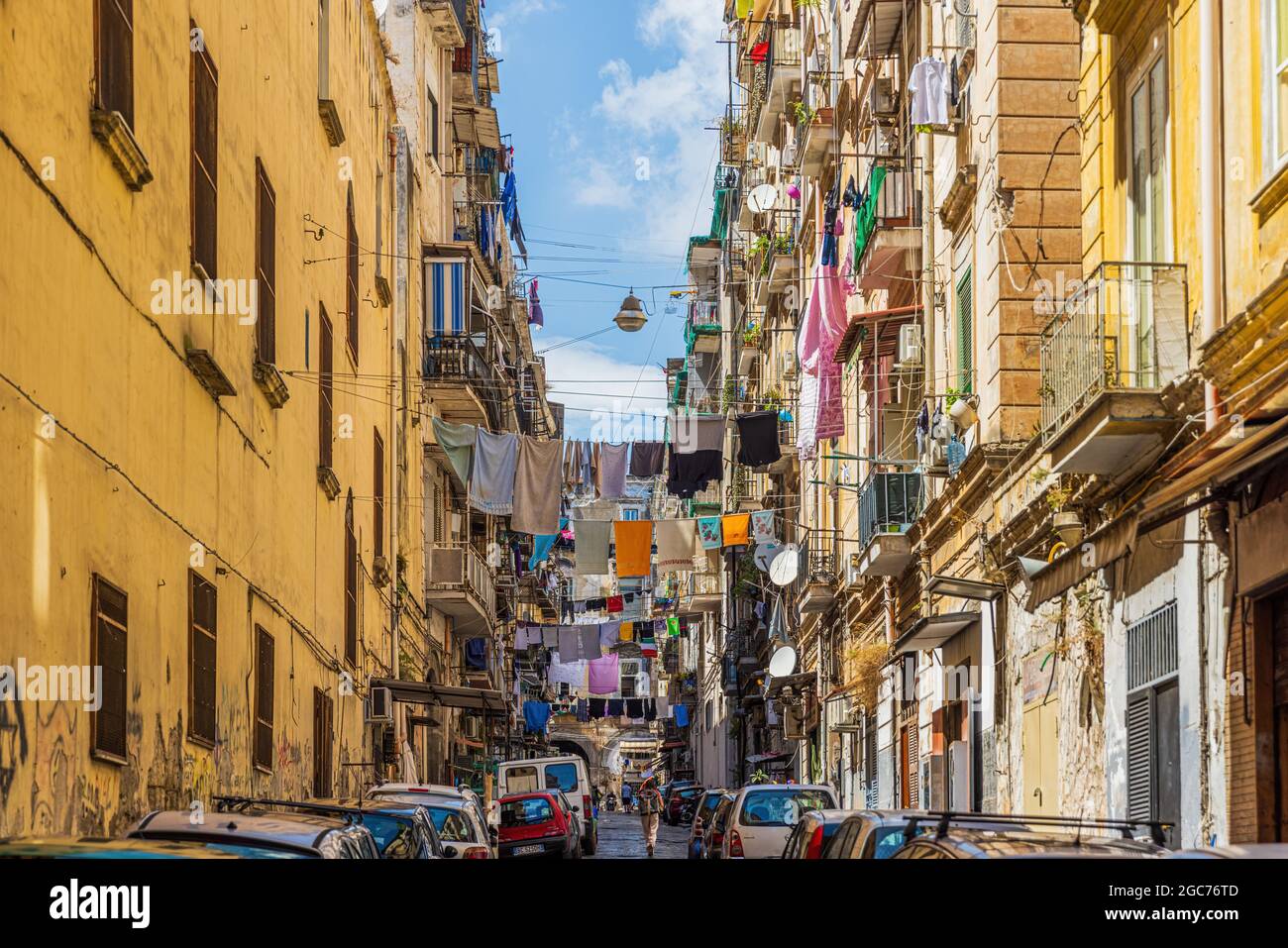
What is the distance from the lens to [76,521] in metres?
10.9

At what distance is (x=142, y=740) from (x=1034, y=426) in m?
11.1

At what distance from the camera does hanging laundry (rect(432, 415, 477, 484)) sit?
106 feet

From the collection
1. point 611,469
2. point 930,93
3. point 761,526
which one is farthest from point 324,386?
point 761,526

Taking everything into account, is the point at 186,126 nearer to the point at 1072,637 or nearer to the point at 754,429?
the point at 1072,637

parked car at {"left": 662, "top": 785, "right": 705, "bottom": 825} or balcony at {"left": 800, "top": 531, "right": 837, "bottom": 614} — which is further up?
balcony at {"left": 800, "top": 531, "right": 837, "bottom": 614}

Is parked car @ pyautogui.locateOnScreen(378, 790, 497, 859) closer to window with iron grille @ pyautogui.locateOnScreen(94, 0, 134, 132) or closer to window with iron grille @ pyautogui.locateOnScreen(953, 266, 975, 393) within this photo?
window with iron grille @ pyautogui.locateOnScreen(94, 0, 134, 132)

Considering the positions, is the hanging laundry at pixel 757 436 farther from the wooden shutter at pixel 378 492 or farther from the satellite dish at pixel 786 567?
the wooden shutter at pixel 378 492

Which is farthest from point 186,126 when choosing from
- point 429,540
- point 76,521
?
point 429,540

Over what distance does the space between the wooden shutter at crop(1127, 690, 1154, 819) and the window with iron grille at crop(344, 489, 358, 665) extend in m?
12.3

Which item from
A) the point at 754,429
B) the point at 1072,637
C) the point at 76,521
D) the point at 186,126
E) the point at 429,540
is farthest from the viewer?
the point at 429,540

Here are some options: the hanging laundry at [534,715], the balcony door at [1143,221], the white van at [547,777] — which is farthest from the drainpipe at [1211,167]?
the hanging laundry at [534,715]

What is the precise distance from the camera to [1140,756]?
1587cm

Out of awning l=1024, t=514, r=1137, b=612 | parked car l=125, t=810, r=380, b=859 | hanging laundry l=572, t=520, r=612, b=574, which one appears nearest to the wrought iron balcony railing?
awning l=1024, t=514, r=1137, b=612

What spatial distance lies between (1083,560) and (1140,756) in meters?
2.32
